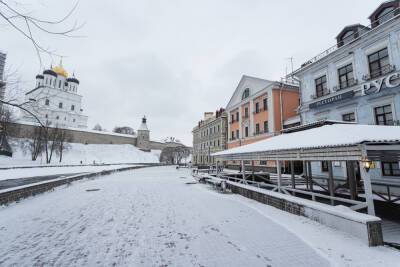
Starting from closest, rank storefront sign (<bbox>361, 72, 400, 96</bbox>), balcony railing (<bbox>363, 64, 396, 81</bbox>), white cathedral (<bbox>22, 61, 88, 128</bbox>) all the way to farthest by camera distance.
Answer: storefront sign (<bbox>361, 72, 400, 96</bbox>), balcony railing (<bbox>363, 64, 396, 81</bbox>), white cathedral (<bbox>22, 61, 88, 128</bbox>)

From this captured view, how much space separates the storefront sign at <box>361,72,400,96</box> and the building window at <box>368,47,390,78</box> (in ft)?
1.77

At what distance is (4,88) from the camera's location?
5.06 meters

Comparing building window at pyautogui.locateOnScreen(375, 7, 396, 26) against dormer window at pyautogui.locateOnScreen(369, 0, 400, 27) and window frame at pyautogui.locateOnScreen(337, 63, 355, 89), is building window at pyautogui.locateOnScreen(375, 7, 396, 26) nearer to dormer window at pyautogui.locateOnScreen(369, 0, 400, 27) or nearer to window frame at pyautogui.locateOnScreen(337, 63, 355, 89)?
dormer window at pyautogui.locateOnScreen(369, 0, 400, 27)

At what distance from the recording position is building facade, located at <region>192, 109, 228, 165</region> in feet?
122

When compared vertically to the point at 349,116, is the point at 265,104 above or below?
above

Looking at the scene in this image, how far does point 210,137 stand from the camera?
4181 cm

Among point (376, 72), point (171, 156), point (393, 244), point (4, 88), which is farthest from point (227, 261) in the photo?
point (171, 156)

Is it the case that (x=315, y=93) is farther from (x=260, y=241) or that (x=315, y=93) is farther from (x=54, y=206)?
(x=54, y=206)

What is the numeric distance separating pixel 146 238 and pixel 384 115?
14.6m

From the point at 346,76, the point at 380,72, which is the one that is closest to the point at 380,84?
the point at 380,72

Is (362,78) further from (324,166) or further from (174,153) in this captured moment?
(174,153)

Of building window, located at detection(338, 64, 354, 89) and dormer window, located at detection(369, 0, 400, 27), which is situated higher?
dormer window, located at detection(369, 0, 400, 27)

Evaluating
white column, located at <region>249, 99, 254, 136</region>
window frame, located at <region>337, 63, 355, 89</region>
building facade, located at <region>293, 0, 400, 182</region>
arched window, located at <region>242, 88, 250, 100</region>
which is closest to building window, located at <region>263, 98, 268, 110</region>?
white column, located at <region>249, 99, 254, 136</region>

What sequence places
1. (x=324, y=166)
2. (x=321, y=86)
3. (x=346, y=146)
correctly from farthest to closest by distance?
(x=321, y=86) → (x=324, y=166) → (x=346, y=146)
